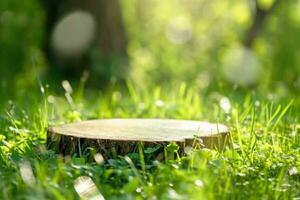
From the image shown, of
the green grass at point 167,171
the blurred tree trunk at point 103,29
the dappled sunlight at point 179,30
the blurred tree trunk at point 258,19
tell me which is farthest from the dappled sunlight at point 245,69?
the green grass at point 167,171

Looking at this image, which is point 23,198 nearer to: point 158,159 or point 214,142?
point 158,159

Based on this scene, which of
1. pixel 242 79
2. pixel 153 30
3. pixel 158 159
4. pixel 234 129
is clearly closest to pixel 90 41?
pixel 242 79

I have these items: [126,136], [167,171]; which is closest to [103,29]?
[126,136]

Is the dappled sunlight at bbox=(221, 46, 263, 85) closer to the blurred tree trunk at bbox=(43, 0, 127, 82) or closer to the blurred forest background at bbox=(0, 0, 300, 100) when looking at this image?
the blurred forest background at bbox=(0, 0, 300, 100)

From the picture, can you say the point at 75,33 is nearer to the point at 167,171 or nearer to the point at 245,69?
the point at 245,69

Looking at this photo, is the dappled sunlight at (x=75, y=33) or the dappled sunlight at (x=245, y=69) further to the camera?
the dappled sunlight at (x=245, y=69)

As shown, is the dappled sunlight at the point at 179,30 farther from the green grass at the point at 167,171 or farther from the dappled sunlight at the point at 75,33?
the green grass at the point at 167,171
